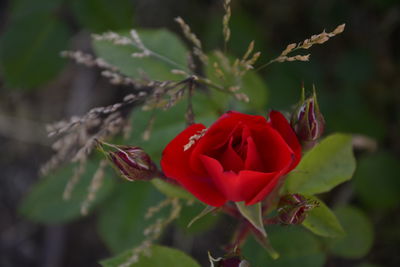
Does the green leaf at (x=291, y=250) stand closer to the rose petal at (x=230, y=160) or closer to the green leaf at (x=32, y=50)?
the rose petal at (x=230, y=160)

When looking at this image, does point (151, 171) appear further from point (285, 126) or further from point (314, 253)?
point (314, 253)

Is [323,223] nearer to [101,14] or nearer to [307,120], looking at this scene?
[307,120]

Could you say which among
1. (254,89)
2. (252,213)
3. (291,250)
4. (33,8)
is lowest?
(291,250)

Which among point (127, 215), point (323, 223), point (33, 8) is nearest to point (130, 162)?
point (323, 223)

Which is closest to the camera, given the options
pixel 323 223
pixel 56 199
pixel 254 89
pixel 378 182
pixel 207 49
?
pixel 323 223

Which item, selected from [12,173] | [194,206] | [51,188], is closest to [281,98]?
[194,206]

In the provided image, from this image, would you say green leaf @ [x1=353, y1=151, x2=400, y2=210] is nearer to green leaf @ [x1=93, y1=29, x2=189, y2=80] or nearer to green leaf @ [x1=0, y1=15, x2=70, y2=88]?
green leaf @ [x1=93, y1=29, x2=189, y2=80]
